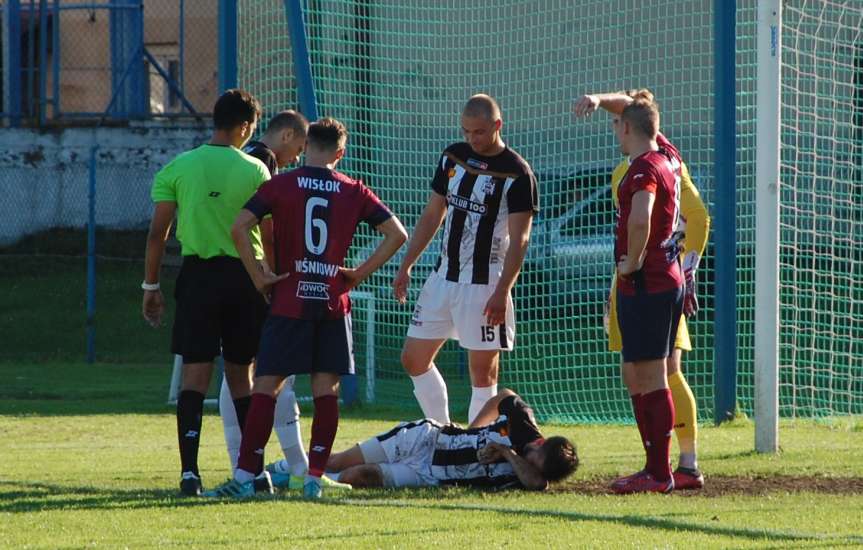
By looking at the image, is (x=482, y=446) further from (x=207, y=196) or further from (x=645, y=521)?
(x=207, y=196)

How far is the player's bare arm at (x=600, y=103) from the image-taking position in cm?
786

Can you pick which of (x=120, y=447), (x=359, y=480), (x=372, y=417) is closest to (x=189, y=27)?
(x=372, y=417)

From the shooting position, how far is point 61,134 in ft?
79.3

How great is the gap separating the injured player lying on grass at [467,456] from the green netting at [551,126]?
4.58m

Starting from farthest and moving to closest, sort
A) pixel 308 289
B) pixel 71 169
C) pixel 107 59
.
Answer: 1. pixel 107 59
2. pixel 71 169
3. pixel 308 289

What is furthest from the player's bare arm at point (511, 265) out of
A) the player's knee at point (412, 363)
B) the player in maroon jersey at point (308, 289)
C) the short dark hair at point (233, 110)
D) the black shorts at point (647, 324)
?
the short dark hair at point (233, 110)

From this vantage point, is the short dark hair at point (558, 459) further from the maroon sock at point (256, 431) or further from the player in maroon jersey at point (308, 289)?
the maroon sock at point (256, 431)

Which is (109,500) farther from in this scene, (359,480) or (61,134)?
(61,134)

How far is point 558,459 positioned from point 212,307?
77.9 inches

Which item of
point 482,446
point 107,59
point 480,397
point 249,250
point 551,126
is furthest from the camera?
point 107,59

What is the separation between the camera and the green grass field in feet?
19.6

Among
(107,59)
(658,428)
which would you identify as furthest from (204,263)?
(107,59)

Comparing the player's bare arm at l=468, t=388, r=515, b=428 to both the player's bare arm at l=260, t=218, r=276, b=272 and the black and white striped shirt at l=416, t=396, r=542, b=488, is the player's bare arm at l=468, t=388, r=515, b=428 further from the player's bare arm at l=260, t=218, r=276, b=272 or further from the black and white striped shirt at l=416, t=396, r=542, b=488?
the player's bare arm at l=260, t=218, r=276, b=272

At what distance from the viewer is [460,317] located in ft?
28.0
